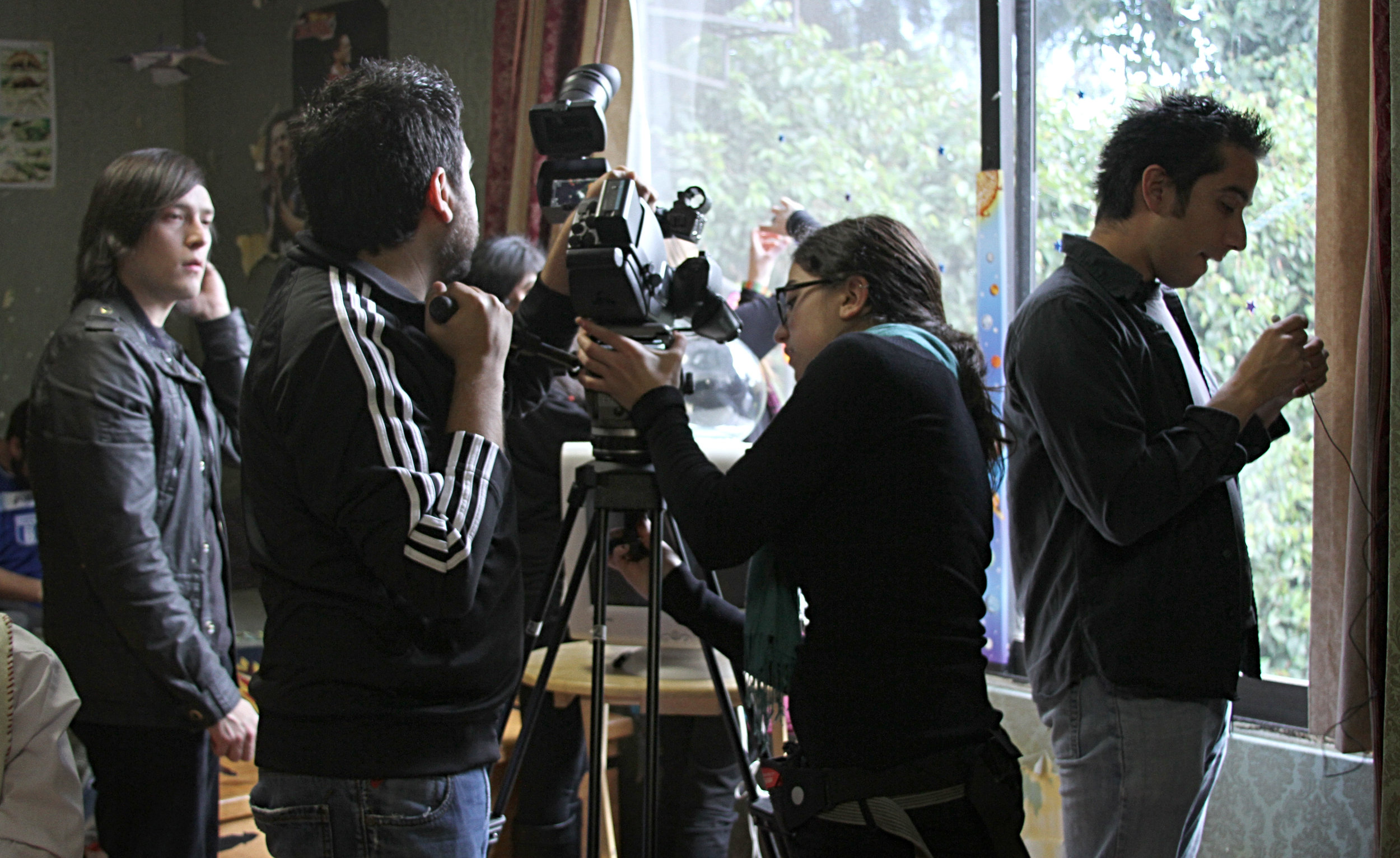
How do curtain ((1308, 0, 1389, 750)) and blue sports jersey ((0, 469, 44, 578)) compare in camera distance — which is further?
blue sports jersey ((0, 469, 44, 578))

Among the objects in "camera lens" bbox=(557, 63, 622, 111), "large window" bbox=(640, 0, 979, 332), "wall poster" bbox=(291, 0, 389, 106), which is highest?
"wall poster" bbox=(291, 0, 389, 106)

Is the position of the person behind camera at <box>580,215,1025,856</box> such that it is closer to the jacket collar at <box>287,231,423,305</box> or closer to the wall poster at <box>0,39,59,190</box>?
the jacket collar at <box>287,231,423,305</box>

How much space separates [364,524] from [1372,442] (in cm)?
167

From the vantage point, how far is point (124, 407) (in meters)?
1.84

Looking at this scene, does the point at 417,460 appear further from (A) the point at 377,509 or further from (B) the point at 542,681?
(B) the point at 542,681

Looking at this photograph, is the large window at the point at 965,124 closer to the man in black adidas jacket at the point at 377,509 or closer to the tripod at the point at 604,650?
the tripod at the point at 604,650

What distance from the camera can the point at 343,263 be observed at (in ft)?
3.64

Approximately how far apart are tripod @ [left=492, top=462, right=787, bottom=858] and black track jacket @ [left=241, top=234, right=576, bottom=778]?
0.79 feet

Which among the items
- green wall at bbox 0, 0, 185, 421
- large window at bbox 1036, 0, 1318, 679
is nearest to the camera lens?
large window at bbox 1036, 0, 1318, 679

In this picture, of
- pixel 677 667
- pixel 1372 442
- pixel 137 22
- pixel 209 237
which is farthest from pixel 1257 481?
pixel 137 22

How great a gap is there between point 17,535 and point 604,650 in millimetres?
2226

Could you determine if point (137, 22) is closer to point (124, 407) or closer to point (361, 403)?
point (124, 407)

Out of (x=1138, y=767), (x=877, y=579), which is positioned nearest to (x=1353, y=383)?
(x=1138, y=767)

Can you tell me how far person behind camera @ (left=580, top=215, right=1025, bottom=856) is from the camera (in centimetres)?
111
